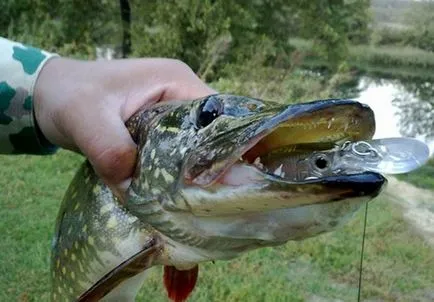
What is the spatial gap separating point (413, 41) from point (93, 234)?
41.6ft

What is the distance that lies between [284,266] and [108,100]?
7.42 ft

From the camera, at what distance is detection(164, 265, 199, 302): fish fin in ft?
3.71

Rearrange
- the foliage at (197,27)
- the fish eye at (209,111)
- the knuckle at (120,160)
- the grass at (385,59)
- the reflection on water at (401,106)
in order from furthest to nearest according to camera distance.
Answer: the grass at (385,59) < the foliage at (197,27) < the reflection on water at (401,106) < the knuckle at (120,160) < the fish eye at (209,111)

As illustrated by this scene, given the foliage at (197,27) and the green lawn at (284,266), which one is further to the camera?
the foliage at (197,27)

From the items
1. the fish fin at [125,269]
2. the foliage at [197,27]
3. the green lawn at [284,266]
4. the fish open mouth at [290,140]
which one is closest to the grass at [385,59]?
the foliage at [197,27]

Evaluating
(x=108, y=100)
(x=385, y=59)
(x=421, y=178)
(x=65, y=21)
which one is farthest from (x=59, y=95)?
(x=385, y=59)

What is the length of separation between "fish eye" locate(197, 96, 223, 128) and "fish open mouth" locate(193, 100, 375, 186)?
12 cm

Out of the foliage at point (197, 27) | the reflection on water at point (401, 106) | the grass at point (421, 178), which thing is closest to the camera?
the grass at point (421, 178)

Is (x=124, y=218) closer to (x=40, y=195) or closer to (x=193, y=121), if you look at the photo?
(x=193, y=121)

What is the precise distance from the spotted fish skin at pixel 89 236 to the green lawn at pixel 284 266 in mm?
1622

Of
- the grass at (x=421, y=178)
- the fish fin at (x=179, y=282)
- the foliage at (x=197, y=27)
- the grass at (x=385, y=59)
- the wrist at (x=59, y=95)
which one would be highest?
the wrist at (x=59, y=95)

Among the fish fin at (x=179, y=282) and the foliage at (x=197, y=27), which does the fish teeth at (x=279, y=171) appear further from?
the foliage at (x=197, y=27)

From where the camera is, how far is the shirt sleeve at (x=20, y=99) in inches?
52.1

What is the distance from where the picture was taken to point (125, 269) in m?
1.03
